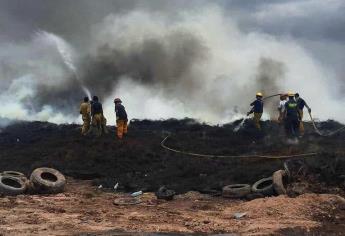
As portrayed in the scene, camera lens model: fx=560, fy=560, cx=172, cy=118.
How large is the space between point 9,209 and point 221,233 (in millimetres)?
5430

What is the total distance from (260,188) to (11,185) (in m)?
7.25

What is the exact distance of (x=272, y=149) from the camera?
2166 centimetres

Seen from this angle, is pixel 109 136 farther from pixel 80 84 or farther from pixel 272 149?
pixel 80 84

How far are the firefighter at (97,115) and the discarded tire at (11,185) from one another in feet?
29.4

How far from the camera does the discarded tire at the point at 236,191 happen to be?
15.2m

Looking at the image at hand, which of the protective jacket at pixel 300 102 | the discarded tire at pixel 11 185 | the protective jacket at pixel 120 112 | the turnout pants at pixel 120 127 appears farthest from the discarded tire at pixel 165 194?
the protective jacket at pixel 300 102

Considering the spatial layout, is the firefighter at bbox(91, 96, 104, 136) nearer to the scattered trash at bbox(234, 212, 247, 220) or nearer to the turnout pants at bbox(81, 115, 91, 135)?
the turnout pants at bbox(81, 115, 91, 135)

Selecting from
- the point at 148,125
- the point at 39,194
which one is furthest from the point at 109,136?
the point at 39,194

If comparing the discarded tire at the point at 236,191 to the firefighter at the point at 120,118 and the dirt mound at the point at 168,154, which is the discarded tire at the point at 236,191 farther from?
the firefighter at the point at 120,118

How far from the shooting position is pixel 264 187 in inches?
609

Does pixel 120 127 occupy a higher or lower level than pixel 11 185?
higher

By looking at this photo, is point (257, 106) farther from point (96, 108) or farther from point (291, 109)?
point (96, 108)

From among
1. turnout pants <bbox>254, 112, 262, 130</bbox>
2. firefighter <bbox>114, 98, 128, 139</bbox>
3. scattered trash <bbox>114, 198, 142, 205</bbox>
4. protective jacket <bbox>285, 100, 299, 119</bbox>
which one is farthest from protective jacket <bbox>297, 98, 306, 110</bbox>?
scattered trash <bbox>114, 198, 142, 205</bbox>

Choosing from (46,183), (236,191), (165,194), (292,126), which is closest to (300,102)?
(292,126)
